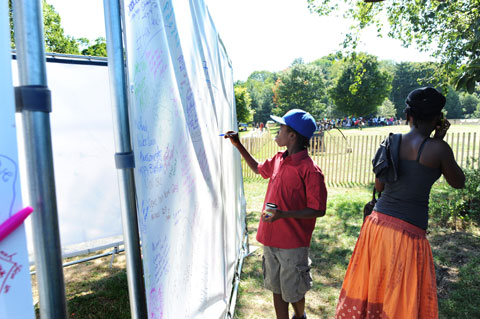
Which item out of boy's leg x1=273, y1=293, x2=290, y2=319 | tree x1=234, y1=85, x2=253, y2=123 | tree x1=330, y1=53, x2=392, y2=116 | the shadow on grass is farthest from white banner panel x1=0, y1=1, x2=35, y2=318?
tree x1=330, y1=53, x2=392, y2=116

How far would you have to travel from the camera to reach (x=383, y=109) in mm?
62969

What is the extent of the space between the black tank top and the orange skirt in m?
0.06

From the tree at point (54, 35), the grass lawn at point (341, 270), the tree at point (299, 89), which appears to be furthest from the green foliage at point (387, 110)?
the grass lawn at point (341, 270)

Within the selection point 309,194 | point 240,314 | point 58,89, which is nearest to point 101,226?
point 58,89

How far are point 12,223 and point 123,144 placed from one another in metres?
0.49

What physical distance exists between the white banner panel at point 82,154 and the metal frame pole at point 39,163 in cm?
244

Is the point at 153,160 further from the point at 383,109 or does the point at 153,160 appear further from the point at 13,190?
the point at 383,109

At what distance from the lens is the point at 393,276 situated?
2.24 m

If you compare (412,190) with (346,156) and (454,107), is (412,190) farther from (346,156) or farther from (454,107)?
(454,107)

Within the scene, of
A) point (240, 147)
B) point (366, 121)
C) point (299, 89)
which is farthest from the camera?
point (366, 121)

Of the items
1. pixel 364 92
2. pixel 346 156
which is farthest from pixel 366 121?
pixel 346 156

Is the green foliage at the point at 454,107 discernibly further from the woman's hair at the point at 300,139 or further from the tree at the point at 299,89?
the woman's hair at the point at 300,139

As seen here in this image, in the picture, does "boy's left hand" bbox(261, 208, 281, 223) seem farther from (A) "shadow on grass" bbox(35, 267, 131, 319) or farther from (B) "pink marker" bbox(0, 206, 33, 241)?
(A) "shadow on grass" bbox(35, 267, 131, 319)

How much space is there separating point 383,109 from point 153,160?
69001mm
